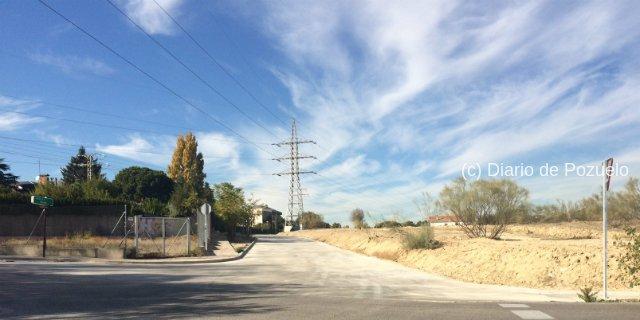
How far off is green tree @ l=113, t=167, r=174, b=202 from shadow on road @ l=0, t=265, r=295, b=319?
58.3 m

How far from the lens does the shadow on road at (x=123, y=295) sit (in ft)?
33.8

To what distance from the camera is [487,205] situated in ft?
92.8

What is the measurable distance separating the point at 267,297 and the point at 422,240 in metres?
14.9

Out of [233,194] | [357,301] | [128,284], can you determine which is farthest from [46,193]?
[357,301]

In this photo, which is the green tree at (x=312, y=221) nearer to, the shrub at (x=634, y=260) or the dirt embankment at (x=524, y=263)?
the dirt embankment at (x=524, y=263)

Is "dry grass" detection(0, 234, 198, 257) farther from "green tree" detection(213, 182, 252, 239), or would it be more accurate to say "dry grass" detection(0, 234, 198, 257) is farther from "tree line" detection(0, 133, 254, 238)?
"green tree" detection(213, 182, 252, 239)

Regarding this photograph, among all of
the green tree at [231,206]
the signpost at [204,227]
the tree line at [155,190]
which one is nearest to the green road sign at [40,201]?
the signpost at [204,227]

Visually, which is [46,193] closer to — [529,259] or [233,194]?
[233,194]

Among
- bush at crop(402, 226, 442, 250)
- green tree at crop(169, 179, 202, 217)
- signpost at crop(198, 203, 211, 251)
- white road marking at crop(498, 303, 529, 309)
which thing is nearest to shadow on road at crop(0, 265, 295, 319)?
white road marking at crop(498, 303, 529, 309)

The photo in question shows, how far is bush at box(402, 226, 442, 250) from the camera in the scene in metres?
25.8

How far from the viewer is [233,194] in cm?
5475

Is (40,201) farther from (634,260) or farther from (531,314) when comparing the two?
(634,260)

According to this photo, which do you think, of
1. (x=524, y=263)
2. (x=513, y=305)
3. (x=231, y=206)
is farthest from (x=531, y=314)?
(x=231, y=206)

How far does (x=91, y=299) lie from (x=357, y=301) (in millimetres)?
5816
